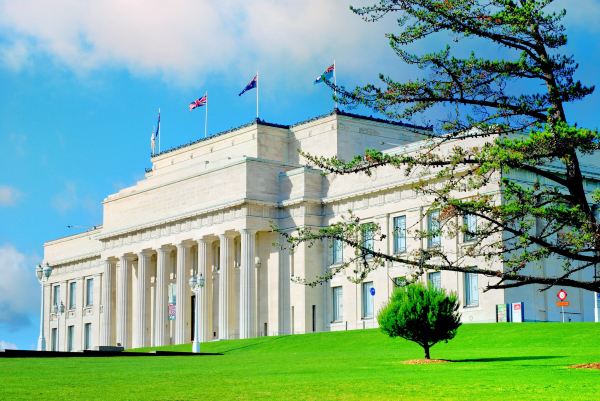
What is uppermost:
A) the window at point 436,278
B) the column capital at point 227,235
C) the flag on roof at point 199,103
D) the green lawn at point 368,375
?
the flag on roof at point 199,103

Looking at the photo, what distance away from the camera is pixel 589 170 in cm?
6856

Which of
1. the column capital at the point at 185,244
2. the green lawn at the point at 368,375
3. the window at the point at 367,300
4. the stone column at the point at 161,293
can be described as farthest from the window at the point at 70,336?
the green lawn at the point at 368,375

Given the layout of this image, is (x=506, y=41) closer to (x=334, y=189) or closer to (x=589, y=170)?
(x=589, y=170)

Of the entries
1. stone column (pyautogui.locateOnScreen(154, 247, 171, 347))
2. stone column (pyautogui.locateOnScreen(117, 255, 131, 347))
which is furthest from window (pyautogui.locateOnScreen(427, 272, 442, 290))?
stone column (pyautogui.locateOnScreen(117, 255, 131, 347))

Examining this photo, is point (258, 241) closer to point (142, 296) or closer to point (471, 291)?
point (142, 296)

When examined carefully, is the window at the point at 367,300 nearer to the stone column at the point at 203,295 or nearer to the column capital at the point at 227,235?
the column capital at the point at 227,235

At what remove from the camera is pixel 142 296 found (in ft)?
289

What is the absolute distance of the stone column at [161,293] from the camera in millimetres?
84938

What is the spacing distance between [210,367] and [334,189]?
37424 mm

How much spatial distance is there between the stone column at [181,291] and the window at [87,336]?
18835 millimetres

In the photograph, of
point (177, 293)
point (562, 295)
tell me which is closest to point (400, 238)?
point (562, 295)

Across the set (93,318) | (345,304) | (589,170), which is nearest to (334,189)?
(345,304)

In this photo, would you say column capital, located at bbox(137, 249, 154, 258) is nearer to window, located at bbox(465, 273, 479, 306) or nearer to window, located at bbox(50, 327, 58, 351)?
window, located at bbox(50, 327, 58, 351)

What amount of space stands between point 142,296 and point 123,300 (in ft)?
9.25
